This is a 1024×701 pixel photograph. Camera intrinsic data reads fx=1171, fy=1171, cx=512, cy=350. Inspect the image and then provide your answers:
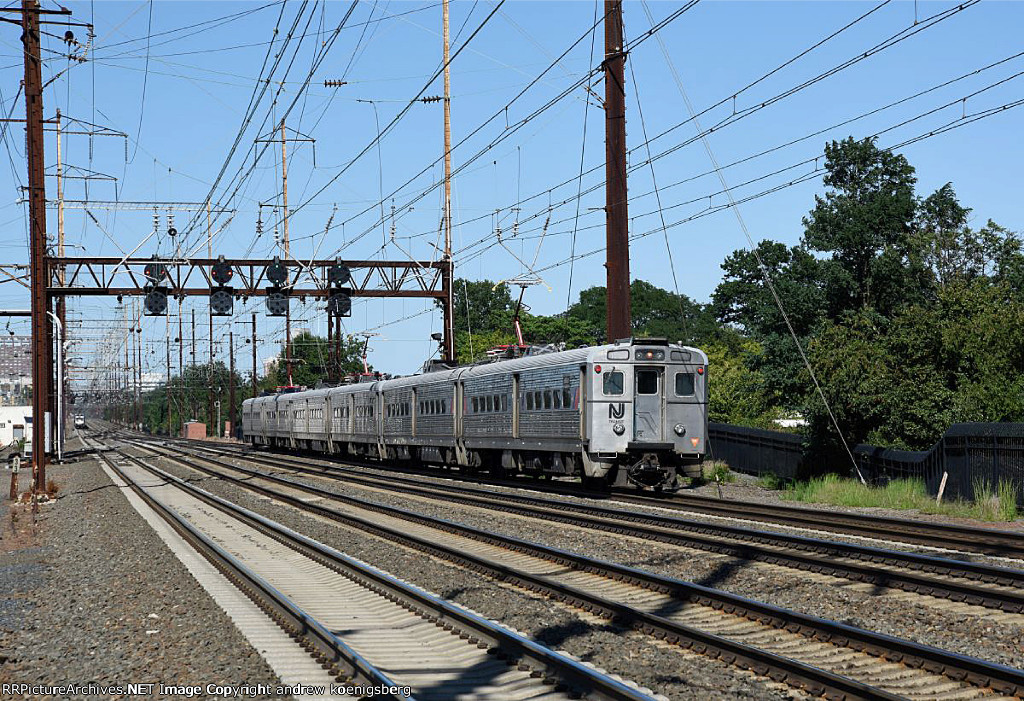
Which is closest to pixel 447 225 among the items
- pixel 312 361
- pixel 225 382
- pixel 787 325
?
pixel 787 325

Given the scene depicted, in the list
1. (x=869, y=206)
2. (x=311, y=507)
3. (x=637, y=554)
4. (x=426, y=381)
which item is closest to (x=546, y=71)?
(x=311, y=507)

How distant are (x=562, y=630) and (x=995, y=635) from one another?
3653 millimetres

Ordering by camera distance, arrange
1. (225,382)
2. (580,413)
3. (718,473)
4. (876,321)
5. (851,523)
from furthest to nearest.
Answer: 1. (225,382)
2. (876,321)
3. (718,473)
4. (580,413)
5. (851,523)

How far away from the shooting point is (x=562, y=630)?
10500 mm

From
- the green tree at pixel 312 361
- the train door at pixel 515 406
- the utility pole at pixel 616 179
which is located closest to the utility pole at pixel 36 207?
the train door at pixel 515 406

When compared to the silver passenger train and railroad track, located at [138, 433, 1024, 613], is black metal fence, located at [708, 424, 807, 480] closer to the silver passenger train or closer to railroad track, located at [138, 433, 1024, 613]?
the silver passenger train

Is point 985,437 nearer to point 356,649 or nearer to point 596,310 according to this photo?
point 356,649

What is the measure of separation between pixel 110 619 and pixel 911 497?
622 inches

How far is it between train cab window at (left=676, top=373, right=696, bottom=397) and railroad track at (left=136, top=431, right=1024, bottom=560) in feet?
7.23

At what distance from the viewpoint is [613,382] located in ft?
81.1

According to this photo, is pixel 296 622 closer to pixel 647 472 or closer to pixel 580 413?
pixel 580 413

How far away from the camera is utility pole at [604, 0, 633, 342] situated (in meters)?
27.9

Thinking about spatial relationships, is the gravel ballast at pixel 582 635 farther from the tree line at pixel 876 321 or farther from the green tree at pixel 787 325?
the green tree at pixel 787 325

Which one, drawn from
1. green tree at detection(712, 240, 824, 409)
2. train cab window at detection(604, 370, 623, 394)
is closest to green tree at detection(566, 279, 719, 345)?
green tree at detection(712, 240, 824, 409)
